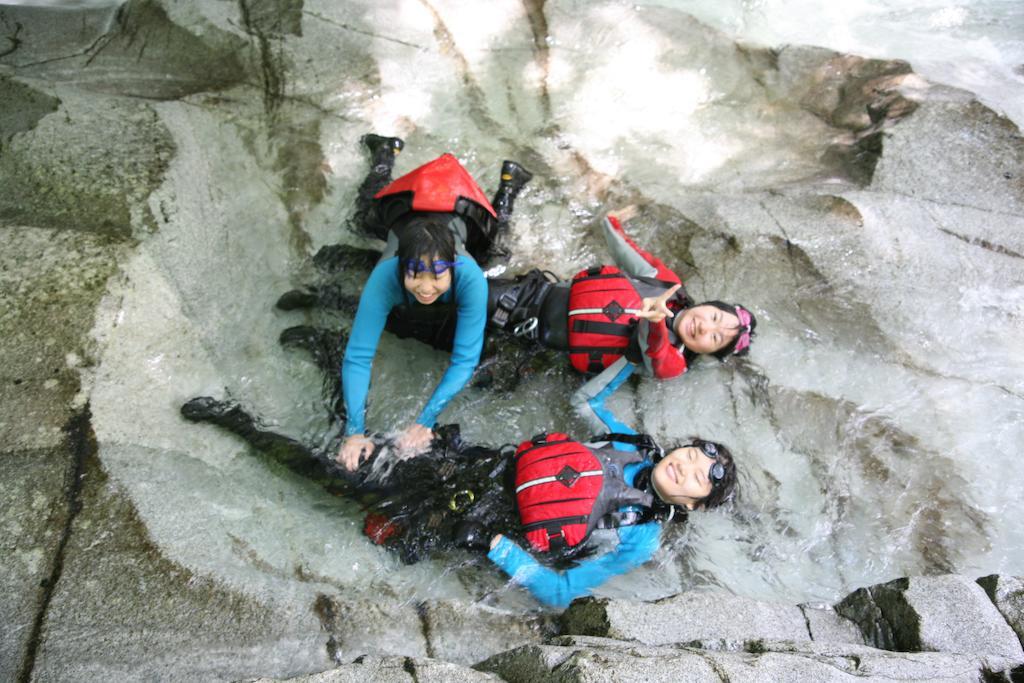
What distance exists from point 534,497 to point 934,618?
196cm

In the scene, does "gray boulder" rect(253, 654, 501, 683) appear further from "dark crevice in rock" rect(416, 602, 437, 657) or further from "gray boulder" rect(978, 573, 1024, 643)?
"gray boulder" rect(978, 573, 1024, 643)

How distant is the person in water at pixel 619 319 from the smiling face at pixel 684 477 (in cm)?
61

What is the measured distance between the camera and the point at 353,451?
3852 millimetres

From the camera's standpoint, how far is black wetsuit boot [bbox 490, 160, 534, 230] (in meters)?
5.04

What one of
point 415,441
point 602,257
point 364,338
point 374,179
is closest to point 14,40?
point 374,179

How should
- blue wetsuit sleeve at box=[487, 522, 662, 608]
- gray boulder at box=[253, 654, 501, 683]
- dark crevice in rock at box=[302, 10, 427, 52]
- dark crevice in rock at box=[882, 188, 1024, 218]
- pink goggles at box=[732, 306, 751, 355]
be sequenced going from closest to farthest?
gray boulder at box=[253, 654, 501, 683] < blue wetsuit sleeve at box=[487, 522, 662, 608] < pink goggles at box=[732, 306, 751, 355] < dark crevice in rock at box=[882, 188, 1024, 218] < dark crevice in rock at box=[302, 10, 427, 52]

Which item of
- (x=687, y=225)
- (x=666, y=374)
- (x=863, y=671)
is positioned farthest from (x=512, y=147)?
(x=863, y=671)

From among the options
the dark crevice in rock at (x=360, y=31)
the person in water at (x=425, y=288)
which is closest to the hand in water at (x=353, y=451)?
the person in water at (x=425, y=288)

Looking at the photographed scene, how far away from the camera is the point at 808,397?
178 inches

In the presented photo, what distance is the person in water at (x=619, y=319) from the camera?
418 centimetres

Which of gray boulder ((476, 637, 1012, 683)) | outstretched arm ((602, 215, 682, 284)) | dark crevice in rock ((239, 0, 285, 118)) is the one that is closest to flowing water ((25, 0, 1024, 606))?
dark crevice in rock ((239, 0, 285, 118))

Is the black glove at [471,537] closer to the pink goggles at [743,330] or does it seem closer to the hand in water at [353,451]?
the hand in water at [353,451]

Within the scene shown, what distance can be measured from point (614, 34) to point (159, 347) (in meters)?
4.57

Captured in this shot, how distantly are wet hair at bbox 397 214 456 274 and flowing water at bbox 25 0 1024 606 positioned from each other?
117cm
